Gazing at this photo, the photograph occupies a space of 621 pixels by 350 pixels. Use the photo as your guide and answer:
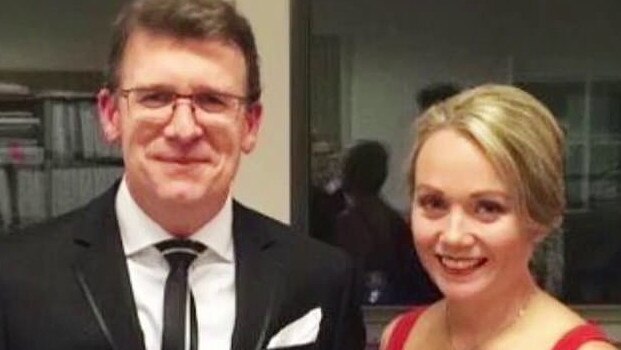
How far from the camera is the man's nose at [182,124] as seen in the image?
159cm

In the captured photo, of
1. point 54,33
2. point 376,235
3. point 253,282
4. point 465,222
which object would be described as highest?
point 54,33

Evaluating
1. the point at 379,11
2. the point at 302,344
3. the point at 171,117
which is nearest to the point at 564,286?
the point at 379,11

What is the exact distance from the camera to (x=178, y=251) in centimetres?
169

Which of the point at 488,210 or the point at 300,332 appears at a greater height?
the point at 488,210

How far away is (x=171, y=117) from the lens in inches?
62.8

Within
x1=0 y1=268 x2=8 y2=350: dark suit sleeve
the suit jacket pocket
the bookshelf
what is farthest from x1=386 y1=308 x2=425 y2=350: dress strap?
the bookshelf

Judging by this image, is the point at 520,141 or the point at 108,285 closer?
the point at 520,141

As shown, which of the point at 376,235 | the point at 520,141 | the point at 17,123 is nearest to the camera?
the point at 520,141

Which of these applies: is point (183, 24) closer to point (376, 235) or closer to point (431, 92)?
point (431, 92)

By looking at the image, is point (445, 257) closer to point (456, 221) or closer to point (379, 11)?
point (456, 221)

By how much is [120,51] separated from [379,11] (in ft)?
6.15

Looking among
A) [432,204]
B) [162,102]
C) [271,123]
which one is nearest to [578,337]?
[432,204]

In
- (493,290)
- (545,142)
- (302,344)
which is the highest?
(545,142)

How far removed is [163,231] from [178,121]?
19cm
